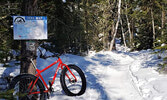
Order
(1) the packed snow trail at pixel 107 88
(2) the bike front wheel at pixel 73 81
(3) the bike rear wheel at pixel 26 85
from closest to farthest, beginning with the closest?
(3) the bike rear wheel at pixel 26 85 → (2) the bike front wheel at pixel 73 81 → (1) the packed snow trail at pixel 107 88

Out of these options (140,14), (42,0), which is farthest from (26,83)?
→ (140,14)

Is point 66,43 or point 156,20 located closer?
point 66,43

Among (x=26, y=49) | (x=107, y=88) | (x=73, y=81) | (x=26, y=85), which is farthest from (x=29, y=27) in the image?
(x=107, y=88)

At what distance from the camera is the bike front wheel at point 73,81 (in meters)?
4.45

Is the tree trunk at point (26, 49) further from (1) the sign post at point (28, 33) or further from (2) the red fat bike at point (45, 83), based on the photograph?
(2) the red fat bike at point (45, 83)

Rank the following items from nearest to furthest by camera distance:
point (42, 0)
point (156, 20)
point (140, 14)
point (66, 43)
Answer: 1. point (42, 0)
2. point (66, 43)
3. point (140, 14)
4. point (156, 20)

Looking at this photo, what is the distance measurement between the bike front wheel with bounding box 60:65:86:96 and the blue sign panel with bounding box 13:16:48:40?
3.85 ft

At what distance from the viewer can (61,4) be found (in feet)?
35.0

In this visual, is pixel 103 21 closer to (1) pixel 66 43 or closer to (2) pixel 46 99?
(1) pixel 66 43

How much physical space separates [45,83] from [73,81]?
82 cm

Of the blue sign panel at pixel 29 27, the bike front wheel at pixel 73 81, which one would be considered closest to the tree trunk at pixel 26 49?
the blue sign panel at pixel 29 27

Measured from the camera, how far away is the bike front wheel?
175 inches

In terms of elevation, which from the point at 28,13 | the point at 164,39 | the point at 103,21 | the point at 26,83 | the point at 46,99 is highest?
the point at 103,21

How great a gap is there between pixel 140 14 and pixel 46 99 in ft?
54.8
